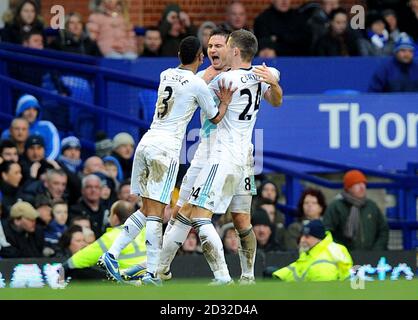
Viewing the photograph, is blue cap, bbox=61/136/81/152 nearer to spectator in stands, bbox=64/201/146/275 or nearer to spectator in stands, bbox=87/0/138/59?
spectator in stands, bbox=87/0/138/59

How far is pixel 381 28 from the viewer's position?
24.3 metres

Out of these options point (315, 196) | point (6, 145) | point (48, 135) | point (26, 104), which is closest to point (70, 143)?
point (48, 135)

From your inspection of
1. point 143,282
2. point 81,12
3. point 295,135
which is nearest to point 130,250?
point 143,282

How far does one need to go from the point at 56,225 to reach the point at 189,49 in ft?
15.9

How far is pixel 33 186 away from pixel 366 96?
189 inches

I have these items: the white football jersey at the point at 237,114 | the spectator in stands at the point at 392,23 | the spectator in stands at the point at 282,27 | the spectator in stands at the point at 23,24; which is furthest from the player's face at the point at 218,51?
the spectator in stands at the point at 392,23

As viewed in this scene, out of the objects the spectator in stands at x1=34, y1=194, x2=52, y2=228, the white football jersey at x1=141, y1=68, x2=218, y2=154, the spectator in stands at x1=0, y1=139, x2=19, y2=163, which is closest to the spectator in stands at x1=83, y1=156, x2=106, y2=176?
the spectator in stands at x1=0, y1=139, x2=19, y2=163

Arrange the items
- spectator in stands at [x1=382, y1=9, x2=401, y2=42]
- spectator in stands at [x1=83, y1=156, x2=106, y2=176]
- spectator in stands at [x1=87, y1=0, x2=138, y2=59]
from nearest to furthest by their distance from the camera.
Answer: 1. spectator in stands at [x1=83, y1=156, x2=106, y2=176]
2. spectator in stands at [x1=87, y1=0, x2=138, y2=59]
3. spectator in stands at [x1=382, y1=9, x2=401, y2=42]

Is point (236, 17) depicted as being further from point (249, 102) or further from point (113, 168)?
point (249, 102)

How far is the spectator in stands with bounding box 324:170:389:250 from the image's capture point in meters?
20.5

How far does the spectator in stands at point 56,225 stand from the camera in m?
19.7

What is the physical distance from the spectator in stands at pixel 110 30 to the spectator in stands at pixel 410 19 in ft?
13.1
